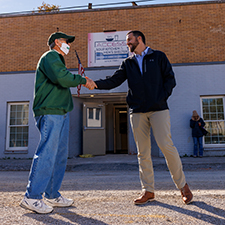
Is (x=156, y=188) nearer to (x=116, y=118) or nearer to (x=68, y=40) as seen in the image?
(x=68, y=40)

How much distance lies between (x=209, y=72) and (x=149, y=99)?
25.3 feet

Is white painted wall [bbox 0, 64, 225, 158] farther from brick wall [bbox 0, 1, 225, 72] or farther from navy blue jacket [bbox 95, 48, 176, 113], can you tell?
navy blue jacket [bbox 95, 48, 176, 113]

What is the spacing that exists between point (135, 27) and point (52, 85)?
845cm

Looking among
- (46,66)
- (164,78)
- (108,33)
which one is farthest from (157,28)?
(46,66)

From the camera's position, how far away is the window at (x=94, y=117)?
10699mm

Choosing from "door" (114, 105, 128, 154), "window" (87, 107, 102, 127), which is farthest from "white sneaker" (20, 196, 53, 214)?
"door" (114, 105, 128, 154)

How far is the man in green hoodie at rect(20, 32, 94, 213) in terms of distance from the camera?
244 cm

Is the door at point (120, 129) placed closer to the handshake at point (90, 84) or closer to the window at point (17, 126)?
the window at point (17, 126)

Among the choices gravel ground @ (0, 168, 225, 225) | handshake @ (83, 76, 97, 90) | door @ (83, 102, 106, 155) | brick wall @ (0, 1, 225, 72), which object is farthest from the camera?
door @ (83, 102, 106, 155)

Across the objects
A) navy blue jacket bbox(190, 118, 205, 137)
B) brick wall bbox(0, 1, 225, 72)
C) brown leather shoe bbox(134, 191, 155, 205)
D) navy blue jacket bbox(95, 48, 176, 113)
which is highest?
brick wall bbox(0, 1, 225, 72)

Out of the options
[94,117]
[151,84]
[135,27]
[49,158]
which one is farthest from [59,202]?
[135,27]

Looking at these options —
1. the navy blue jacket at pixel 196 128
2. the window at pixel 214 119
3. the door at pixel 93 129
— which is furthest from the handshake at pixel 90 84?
the window at pixel 214 119

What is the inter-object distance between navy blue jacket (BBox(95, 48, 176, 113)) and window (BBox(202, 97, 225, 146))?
7362 mm

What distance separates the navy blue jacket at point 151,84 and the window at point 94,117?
775 centimetres
